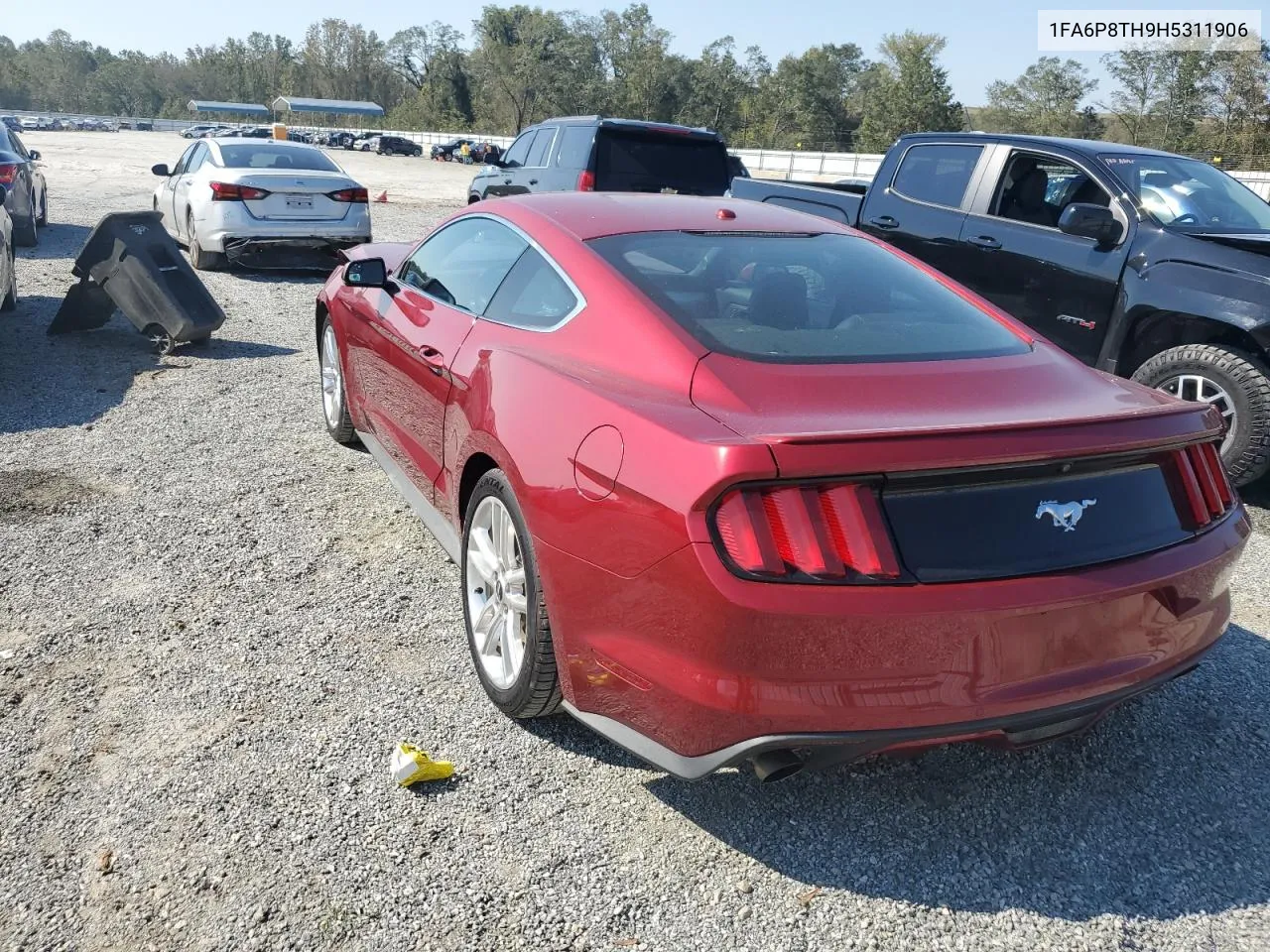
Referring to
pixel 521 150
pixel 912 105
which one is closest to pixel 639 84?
pixel 912 105

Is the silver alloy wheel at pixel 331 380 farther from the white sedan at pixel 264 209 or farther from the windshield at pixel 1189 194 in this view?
the white sedan at pixel 264 209

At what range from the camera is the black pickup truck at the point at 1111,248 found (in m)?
5.40

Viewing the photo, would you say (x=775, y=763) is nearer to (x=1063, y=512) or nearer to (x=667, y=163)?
(x=1063, y=512)

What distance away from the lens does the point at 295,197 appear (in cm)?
1119

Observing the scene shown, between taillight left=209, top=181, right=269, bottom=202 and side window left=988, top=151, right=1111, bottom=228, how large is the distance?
7.77 metres

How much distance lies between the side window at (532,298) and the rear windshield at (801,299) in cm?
18

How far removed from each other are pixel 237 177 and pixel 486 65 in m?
99.2

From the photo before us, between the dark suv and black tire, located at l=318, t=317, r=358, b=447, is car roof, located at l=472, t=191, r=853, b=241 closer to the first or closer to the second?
black tire, located at l=318, t=317, r=358, b=447

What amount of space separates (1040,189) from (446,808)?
5831mm

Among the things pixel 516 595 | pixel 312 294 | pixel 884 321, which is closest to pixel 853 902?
pixel 516 595

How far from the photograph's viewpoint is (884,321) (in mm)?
3193

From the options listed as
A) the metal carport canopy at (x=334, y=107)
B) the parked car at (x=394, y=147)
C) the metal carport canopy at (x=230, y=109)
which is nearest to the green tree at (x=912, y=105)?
the parked car at (x=394, y=147)

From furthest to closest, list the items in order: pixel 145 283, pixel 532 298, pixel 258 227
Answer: pixel 258 227
pixel 145 283
pixel 532 298

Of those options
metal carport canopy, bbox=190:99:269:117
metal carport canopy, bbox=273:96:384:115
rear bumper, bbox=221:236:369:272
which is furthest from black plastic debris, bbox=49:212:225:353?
metal carport canopy, bbox=190:99:269:117
